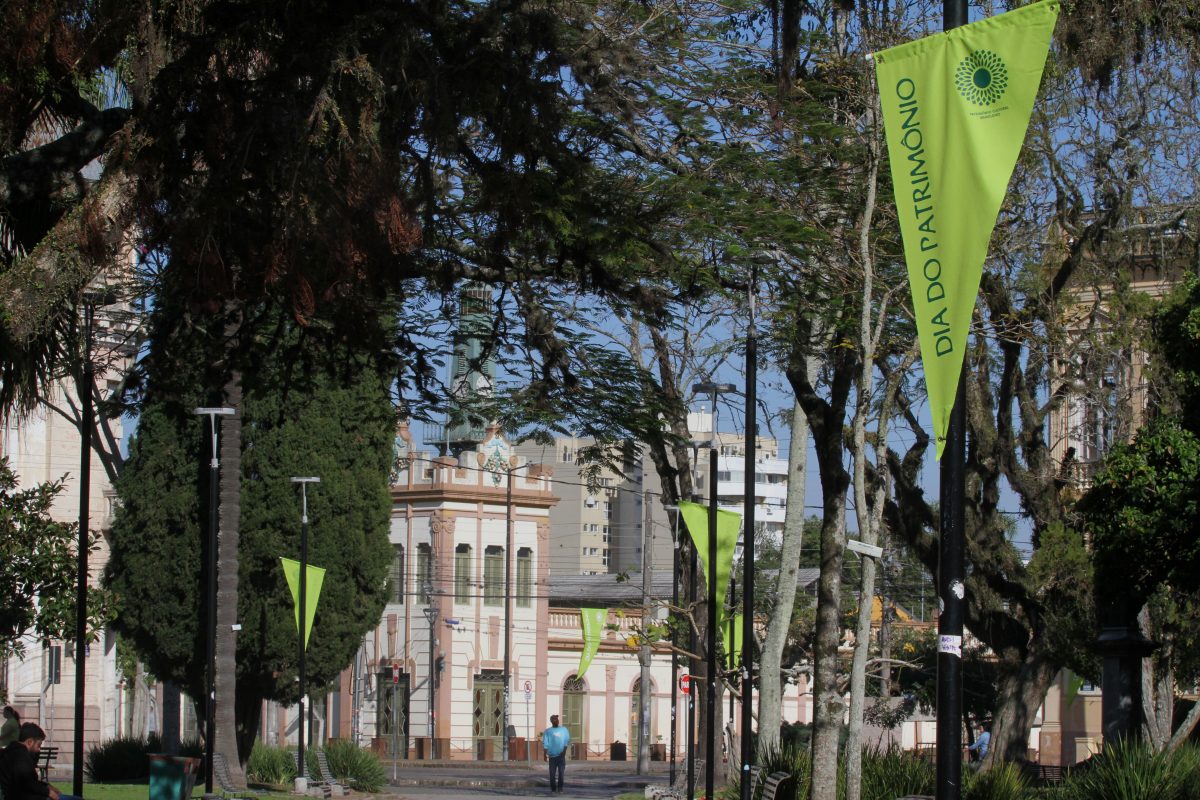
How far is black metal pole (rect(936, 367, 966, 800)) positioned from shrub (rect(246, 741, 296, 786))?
26.5 m

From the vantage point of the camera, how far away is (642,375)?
635 inches

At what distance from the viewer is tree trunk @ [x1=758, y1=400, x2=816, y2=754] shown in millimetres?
21812

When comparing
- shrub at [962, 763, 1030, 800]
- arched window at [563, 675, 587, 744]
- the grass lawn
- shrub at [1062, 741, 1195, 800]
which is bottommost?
arched window at [563, 675, 587, 744]

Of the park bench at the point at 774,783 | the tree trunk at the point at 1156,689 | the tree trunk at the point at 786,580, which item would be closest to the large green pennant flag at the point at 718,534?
the tree trunk at the point at 786,580

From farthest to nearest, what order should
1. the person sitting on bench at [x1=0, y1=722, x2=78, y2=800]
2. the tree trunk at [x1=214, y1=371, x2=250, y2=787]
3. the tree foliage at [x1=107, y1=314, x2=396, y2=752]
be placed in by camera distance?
the tree foliage at [x1=107, y1=314, x2=396, y2=752] < the tree trunk at [x1=214, y1=371, x2=250, y2=787] < the person sitting on bench at [x1=0, y1=722, x2=78, y2=800]

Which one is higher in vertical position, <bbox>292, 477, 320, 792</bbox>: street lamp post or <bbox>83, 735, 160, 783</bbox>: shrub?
<bbox>292, 477, 320, 792</bbox>: street lamp post

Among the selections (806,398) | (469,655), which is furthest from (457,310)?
(469,655)

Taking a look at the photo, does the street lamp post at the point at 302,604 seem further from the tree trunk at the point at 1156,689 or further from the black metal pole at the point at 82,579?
the tree trunk at the point at 1156,689

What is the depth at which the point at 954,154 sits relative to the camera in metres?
7.18

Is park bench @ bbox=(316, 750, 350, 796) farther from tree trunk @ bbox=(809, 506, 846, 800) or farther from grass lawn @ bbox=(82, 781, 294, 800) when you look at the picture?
tree trunk @ bbox=(809, 506, 846, 800)

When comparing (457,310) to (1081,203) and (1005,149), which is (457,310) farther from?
(1081,203)

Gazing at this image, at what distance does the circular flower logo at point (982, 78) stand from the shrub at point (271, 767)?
2742 cm

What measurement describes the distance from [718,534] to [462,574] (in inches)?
1583

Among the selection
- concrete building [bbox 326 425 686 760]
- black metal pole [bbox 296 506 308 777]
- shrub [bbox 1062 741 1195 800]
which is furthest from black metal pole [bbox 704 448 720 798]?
concrete building [bbox 326 425 686 760]
